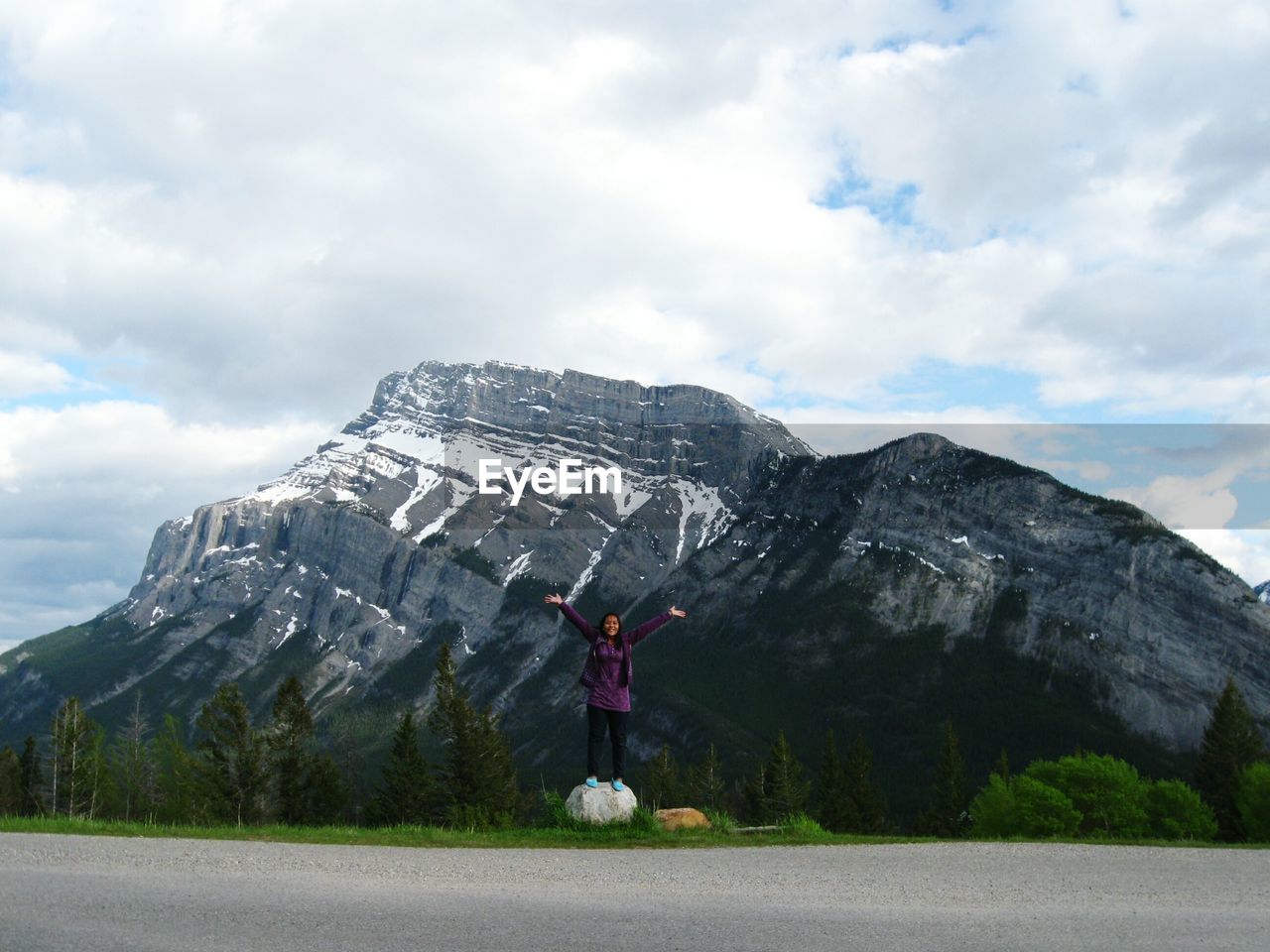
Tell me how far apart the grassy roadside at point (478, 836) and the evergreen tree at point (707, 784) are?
6693 cm

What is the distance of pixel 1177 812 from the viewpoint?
210 feet

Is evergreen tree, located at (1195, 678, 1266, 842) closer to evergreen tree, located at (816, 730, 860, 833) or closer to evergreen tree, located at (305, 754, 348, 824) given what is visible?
evergreen tree, located at (816, 730, 860, 833)

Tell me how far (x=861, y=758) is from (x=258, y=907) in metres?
87.7

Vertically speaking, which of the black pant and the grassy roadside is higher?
the black pant

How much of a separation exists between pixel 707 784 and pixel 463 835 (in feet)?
246

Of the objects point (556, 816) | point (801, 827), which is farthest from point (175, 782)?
point (801, 827)

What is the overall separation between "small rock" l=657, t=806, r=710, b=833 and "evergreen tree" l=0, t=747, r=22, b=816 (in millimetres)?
62761

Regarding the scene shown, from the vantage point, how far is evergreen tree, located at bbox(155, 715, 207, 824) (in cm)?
5700

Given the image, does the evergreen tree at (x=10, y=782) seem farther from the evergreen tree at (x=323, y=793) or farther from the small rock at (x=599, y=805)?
the small rock at (x=599, y=805)

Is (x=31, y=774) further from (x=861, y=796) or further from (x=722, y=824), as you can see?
(x=722, y=824)

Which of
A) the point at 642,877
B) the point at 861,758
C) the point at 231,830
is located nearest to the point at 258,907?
the point at 642,877

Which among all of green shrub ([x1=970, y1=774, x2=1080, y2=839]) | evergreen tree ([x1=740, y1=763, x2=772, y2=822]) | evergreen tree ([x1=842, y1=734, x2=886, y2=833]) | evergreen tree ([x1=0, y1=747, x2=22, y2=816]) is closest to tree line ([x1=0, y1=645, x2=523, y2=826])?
evergreen tree ([x1=0, y1=747, x2=22, y2=816])

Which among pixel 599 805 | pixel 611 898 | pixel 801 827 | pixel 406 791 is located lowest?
pixel 406 791

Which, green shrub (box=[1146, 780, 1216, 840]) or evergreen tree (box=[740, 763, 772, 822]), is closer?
green shrub (box=[1146, 780, 1216, 840])
